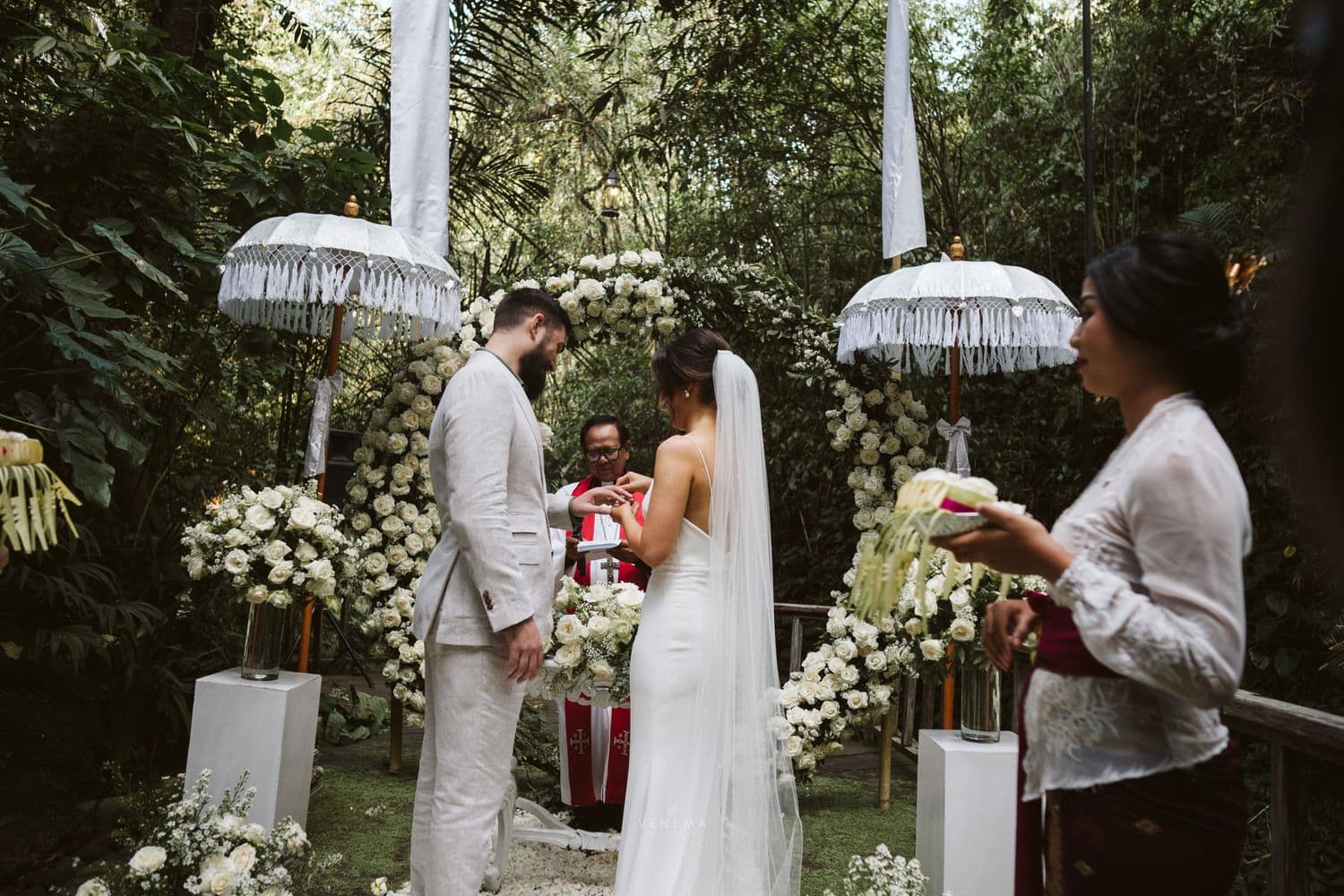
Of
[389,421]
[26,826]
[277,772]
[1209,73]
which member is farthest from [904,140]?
[26,826]

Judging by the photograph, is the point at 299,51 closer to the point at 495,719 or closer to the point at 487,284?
the point at 487,284

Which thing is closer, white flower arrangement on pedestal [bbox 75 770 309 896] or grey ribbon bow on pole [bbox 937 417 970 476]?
white flower arrangement on pedestal [bbox 75 770 309 896]

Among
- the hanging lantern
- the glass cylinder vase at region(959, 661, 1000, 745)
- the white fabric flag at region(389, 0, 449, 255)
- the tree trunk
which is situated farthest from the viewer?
the hanging lantern

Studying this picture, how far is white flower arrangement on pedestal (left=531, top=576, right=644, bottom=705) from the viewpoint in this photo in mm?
3812

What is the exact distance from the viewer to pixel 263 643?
3.66m

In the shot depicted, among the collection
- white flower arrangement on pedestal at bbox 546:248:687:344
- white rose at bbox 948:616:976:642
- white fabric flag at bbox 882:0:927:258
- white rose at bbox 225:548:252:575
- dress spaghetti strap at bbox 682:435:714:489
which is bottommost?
white rose at bbox 948:616:976:642

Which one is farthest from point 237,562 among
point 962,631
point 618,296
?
point 962,631

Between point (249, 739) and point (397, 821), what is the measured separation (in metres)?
1.05

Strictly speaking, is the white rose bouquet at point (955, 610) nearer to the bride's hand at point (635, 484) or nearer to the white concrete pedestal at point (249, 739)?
the bride's hand at point (635, 484)

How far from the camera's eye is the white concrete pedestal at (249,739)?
3.47 meters

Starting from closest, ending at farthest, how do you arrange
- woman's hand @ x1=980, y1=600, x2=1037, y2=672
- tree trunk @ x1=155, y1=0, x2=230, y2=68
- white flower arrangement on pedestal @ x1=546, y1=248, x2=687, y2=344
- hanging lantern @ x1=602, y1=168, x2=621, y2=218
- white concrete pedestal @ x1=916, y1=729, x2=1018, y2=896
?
woman's hand @ x1=980, y1=600, x2=1037, y2=672, white concrete pedestal @ x1=916, y1=729, x2=1018, y2=896, tree trunk @ x1=155, y1=0, x2=230, y2=68, white flower arrangement on pedestal @ x1=546, y1=248, x2=687, y2=344, hanging lantern @ x1=602, y1=168, x2=621, y2=218

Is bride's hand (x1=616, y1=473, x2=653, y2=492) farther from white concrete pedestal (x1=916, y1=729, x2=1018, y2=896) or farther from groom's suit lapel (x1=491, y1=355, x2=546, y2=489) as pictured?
white concrete pedestal (x1=916, y1=729, x2=1018, y2=896)

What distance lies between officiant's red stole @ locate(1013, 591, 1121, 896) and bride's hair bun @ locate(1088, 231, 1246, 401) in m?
0.41

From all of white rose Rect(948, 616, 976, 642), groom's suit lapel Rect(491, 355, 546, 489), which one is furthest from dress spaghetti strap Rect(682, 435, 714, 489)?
white rose Rect(948, 616, 976, 642)
